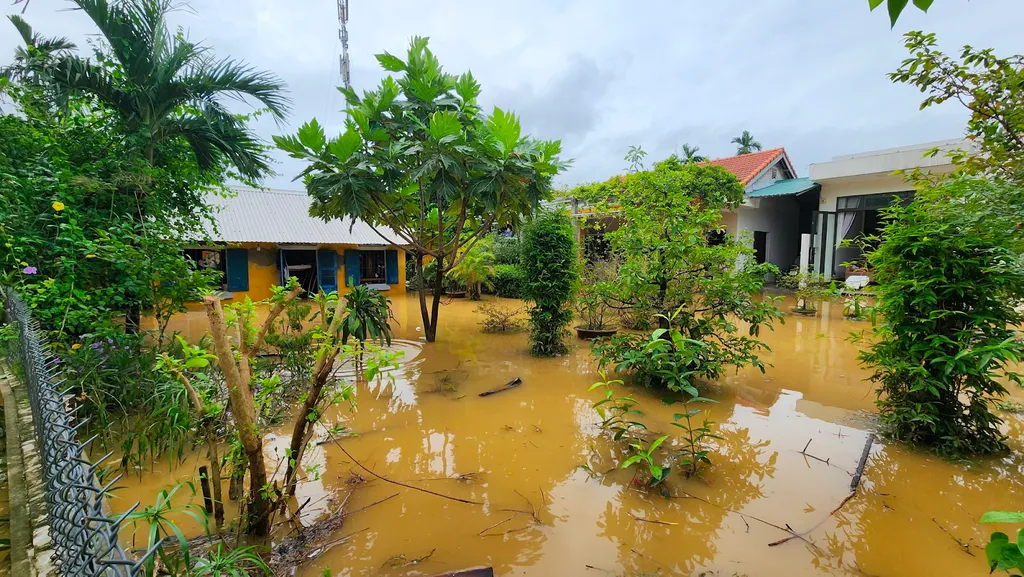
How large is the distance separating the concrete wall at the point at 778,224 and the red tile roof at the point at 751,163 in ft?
3.51

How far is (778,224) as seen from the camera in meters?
17.9

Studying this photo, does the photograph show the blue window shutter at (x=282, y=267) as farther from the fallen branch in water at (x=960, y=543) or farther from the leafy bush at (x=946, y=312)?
the fallen branch in water at (x=960, y=543)

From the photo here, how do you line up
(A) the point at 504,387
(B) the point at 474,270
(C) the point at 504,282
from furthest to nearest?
(C) the point at 504,282 → (B) the point at 474,270 → (A) the point at 504,387

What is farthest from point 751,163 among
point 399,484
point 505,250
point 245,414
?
point 245,414

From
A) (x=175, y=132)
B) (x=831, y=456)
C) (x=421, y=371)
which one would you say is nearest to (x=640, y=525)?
(x=831, y=456)

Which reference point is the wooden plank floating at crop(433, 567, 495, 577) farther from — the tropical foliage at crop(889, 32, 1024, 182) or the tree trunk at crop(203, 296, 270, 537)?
the tropical foliage at crop(889, 32, 1024, 182)

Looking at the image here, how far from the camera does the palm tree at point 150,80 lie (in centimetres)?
556

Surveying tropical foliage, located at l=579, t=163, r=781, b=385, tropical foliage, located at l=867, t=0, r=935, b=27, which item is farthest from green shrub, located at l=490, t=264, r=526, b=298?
tropical foliage, located at l=867, t=0, r=935, b=27

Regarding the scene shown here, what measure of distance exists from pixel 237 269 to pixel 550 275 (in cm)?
1132

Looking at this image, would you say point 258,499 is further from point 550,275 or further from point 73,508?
point 550,275

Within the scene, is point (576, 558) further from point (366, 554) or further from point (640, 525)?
point (366, 554)

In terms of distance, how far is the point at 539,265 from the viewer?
7656 millimetres

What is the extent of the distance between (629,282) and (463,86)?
3970mm

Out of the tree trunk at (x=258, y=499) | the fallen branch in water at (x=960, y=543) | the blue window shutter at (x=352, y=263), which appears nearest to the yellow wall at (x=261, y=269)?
the blue window shutter at (x=352, y=263)
